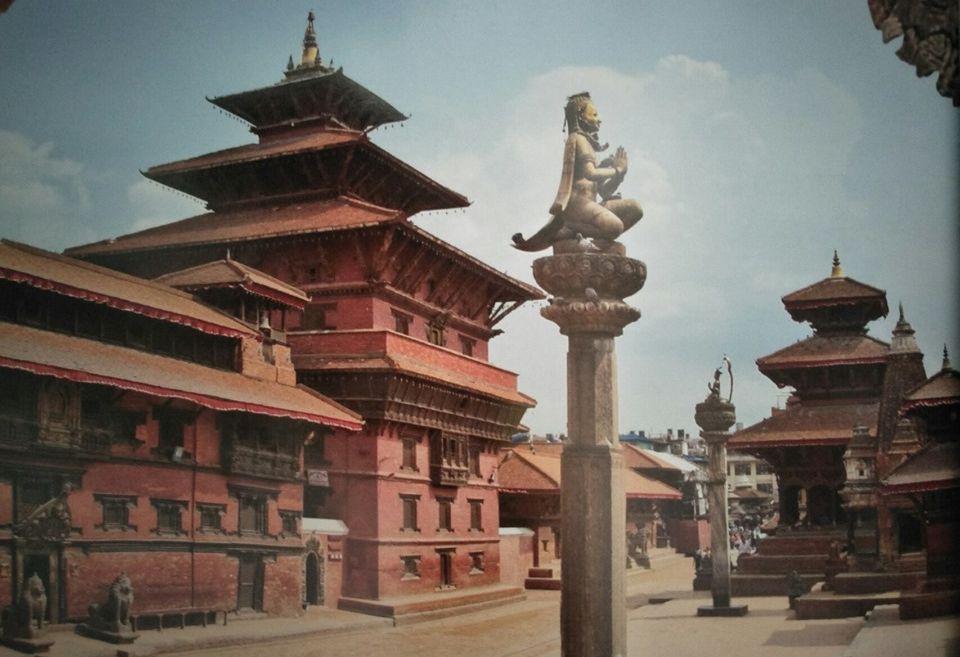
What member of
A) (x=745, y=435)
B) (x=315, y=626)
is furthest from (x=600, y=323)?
(x=745, y=435)

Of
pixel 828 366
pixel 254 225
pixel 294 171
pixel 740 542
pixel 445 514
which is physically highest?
pixel 294 171

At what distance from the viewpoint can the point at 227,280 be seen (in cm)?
1712

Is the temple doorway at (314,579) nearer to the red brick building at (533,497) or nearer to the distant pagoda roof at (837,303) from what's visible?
the red brick building at (533,497)

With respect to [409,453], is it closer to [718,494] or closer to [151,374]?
[718,494]

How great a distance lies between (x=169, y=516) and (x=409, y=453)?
25.8 ft

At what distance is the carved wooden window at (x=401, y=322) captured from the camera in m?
22.0

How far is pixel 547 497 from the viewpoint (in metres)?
28.8

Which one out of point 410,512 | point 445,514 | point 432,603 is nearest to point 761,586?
point 445,514

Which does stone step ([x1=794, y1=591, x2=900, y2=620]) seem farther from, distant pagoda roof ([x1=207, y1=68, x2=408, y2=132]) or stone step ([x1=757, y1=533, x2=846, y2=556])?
distant pagoda roof ([x1=207, y1=68, x2=408, y2=132])

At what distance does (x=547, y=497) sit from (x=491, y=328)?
5.08 metres

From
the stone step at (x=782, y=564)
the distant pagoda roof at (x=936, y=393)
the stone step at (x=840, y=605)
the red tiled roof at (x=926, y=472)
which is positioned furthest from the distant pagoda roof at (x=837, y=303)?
the red tiled roof at (x=926, y=472)

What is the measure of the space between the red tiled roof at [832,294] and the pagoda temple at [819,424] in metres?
0.02

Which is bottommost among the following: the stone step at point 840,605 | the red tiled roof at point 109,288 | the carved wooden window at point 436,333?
the stone step at point 840,605

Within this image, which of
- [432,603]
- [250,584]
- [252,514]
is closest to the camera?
[250,584]
